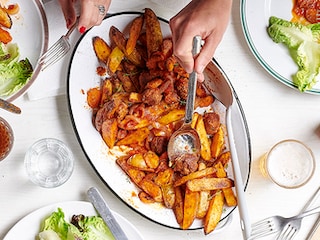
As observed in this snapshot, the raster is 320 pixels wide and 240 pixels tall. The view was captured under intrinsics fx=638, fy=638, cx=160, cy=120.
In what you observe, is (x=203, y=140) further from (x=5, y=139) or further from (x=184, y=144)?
(x=5, y=139)

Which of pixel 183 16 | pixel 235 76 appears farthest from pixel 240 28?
pixel 183 16

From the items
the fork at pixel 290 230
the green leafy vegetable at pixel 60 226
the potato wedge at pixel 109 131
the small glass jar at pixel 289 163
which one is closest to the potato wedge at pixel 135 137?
the potato wedge at pixel 109 131

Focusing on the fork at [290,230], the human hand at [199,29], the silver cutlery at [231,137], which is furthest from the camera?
the fork at [290,230]

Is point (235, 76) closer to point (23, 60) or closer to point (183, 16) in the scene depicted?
point (183, 16)

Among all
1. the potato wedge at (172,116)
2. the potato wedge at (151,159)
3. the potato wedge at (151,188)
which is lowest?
the potato wedge at (151,188)

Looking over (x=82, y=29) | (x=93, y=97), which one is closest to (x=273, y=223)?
(x=93, y=97)

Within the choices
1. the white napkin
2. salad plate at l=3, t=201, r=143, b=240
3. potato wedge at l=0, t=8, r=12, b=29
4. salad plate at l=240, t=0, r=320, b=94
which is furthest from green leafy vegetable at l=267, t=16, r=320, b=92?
potato wedge at l=0, t=8, r=12, b=29

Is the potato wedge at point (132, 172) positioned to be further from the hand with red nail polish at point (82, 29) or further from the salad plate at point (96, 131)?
the hand with red nail polish at point (82, 29)

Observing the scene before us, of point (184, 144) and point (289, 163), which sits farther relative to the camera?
point (289, 163)
